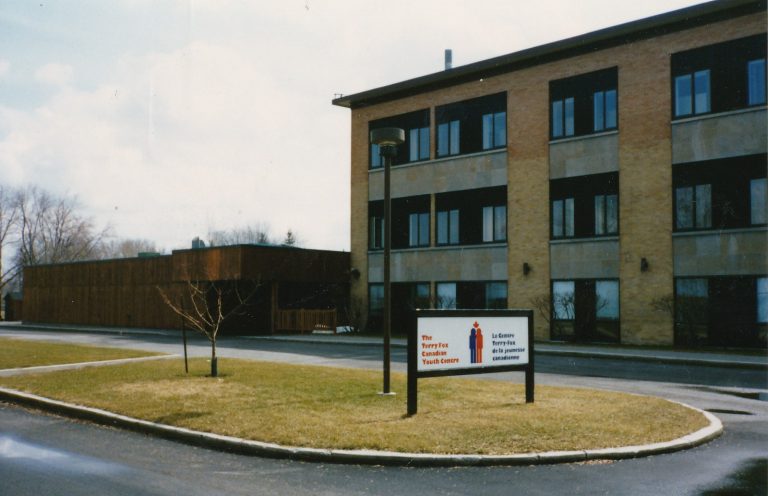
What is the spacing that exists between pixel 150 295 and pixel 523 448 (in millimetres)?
36671

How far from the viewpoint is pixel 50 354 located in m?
20.4

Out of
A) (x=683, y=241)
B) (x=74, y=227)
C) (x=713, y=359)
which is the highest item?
(x=74, y=227)

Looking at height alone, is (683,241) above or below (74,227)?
below

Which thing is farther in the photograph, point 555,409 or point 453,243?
point 453,243

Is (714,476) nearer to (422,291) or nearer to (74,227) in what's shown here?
(422,291)

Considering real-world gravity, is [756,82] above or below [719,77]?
below

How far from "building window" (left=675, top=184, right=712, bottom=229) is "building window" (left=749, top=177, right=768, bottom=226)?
1335mm

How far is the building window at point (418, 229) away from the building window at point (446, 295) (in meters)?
2.35

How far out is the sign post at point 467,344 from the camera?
10.5 meters

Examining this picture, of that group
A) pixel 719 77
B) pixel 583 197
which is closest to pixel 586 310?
pixel 583 197

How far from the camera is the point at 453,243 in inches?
1328

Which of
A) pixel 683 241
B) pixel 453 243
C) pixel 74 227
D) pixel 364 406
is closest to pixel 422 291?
pixel 453 243

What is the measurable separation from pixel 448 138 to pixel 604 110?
8.12 m

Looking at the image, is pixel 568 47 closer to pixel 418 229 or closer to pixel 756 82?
pixel 756 82
